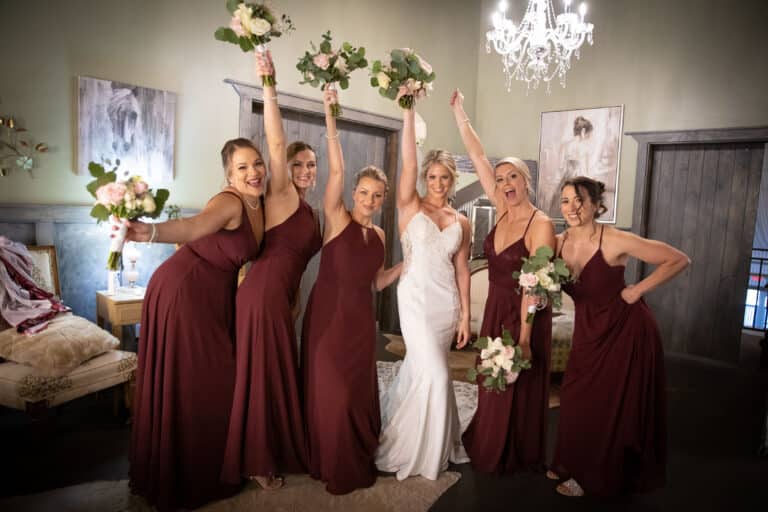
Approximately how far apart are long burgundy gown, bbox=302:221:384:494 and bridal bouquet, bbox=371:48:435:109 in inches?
29.2

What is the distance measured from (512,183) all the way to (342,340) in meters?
1.27

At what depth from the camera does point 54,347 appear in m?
3.10

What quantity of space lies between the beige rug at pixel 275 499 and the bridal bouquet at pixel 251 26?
2061 millimetres

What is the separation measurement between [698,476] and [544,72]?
4.98 metres

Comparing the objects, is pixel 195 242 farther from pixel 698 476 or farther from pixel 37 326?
pixel 698 476

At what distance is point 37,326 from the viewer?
3.24 metres

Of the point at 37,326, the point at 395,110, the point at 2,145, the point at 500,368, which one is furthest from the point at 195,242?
the point at 395,110

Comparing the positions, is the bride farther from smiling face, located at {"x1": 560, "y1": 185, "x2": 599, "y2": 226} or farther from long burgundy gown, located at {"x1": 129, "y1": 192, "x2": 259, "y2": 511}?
long burgundy gown, located at {"x1": 129, "y1": 192, "x2": 259, "y2": 511}

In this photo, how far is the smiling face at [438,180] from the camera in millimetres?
2977

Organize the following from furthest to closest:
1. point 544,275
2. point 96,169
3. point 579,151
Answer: point 579,151 < point 544,275 < point 96,169

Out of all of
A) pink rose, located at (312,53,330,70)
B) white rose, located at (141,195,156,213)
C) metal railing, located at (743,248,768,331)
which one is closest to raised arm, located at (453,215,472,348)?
pink rose, located at (312,53,330,70)

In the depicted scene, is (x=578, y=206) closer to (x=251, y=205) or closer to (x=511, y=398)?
(x=511, y=398)

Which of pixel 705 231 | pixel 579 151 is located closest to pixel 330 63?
pixel 579 151

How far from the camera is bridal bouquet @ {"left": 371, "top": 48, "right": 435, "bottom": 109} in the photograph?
2.86 metres
